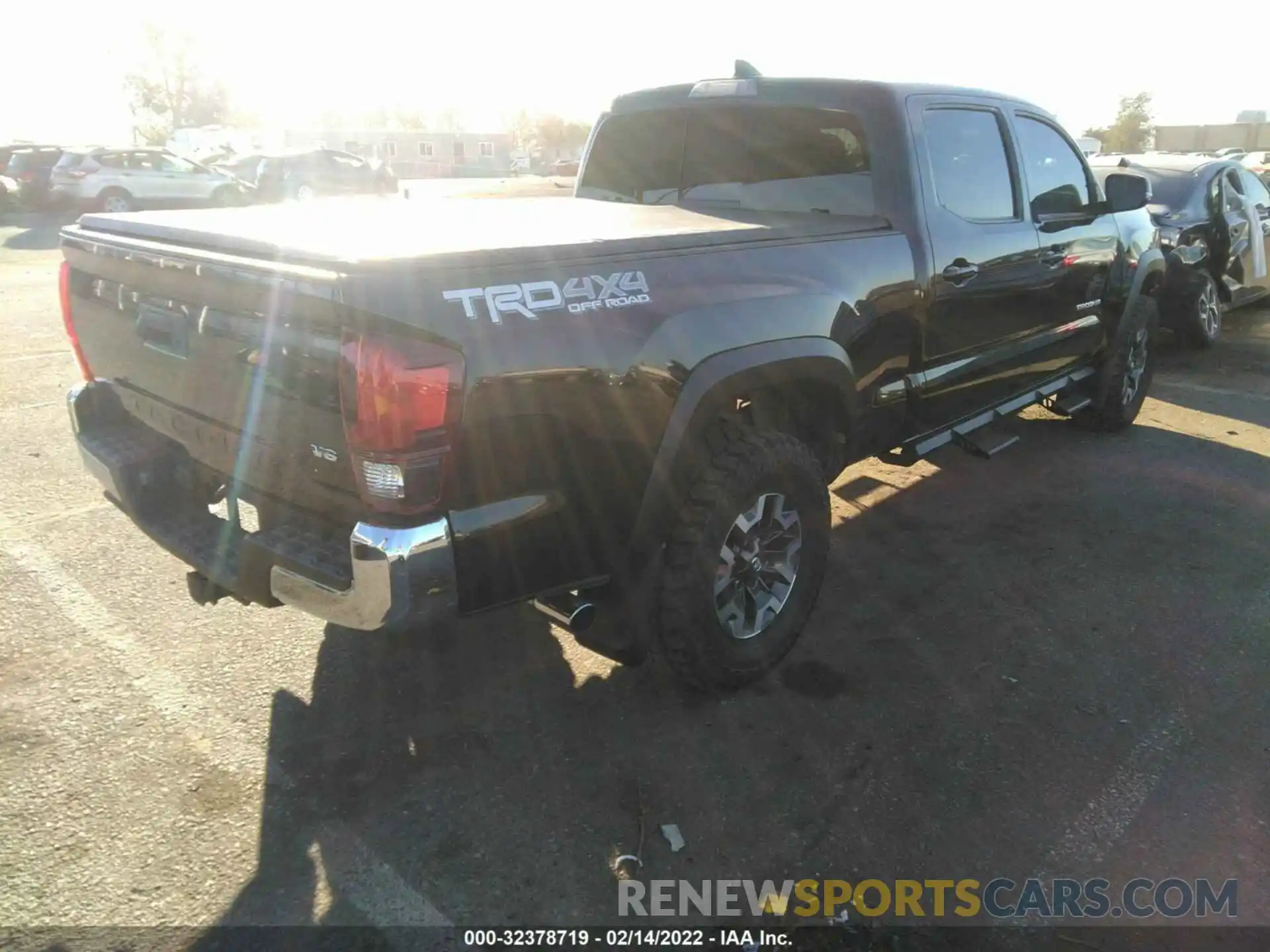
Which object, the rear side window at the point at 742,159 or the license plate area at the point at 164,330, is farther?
the rear side window at the point at 742,159

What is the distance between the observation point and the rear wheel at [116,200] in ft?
64.3

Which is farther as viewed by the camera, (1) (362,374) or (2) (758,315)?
(2) (758,315)

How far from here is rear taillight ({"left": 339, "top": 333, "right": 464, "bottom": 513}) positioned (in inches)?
85.6

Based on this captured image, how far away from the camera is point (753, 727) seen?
313cm

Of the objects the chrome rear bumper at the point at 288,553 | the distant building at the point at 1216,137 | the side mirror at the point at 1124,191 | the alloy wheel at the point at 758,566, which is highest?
the distant building at the point at 1216,137

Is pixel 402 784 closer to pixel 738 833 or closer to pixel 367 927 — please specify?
pixel 367 927

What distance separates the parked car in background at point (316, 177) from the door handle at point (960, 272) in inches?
876

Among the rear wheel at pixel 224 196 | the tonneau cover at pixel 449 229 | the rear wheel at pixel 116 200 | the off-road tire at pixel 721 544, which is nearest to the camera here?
the tonneau cover at pixel 449 229

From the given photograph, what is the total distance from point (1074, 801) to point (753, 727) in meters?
0.98

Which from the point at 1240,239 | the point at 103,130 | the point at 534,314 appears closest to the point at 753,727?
the point at 534,314

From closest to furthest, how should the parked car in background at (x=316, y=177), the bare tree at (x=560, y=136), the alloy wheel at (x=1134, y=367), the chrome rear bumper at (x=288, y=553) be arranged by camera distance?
the chrome rear bumper at (x=288, y=553)
the alloy wheel at (x=1134, y=367)
the parked car in background at (x=316, y=177)
the bare tree at (x=560, y=136)

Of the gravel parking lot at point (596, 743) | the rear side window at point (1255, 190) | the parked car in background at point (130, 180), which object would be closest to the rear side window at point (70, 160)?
the parked car in background at point (130, 180)

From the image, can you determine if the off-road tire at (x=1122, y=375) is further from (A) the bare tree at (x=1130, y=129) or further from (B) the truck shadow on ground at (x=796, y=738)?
(A) the bare tree at (x=1130, y=129)

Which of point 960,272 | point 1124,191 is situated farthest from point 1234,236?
point 960,272
